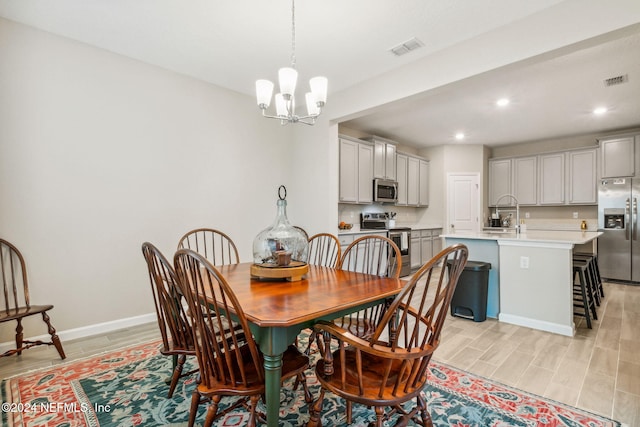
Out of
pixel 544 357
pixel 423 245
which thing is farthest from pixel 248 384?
pixel 423 245

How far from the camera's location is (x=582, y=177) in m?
5.71

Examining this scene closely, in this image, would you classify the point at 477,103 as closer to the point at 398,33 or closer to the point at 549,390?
the point at 398,33

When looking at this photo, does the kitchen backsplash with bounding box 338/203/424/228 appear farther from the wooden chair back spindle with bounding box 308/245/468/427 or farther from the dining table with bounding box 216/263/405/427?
the wooden chair back spindle with bounding box 308/245/468/427

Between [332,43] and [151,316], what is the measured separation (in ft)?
10.8

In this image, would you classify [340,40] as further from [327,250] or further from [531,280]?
[531,280]

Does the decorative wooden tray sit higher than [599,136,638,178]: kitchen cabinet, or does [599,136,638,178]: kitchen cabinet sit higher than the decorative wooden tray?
[599,136,638,178]: kitchen cabinet

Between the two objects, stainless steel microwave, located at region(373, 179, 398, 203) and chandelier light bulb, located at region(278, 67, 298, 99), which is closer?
chandelier light bulb, located at region(278, 67, 298, 99)

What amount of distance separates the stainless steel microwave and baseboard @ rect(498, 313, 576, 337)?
104 inches

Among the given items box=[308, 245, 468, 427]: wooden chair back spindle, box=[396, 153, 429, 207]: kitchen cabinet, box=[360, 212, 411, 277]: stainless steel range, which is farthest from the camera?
box=[396, 153, 429, 207]: kitchen cabinet

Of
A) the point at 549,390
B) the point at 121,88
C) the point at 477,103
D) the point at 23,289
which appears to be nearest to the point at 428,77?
the point at 477,103

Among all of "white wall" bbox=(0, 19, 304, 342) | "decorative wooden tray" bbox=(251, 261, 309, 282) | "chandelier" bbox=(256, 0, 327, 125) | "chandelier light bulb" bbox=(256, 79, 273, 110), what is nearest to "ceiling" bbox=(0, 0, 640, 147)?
"white wall" bbox=(0, 19, 304, 342)

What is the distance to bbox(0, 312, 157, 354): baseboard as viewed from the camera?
2.59m

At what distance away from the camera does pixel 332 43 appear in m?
2.86

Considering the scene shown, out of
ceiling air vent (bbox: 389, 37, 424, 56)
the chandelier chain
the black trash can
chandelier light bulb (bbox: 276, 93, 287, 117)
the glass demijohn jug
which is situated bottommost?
the black trash can
